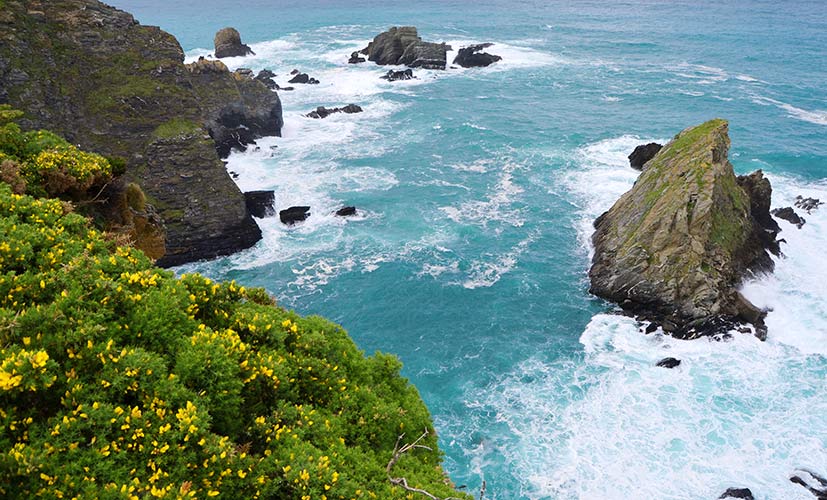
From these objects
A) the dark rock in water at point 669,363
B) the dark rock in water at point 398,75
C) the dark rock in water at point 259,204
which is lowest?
the dark rock in water at point 669,363

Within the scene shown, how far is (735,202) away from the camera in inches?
1663

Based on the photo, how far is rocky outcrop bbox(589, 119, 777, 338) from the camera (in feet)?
122

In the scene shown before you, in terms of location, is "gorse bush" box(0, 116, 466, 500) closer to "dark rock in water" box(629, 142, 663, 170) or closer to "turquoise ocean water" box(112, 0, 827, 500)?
"turquoise ocean water" box(112, 0, 827, 500)

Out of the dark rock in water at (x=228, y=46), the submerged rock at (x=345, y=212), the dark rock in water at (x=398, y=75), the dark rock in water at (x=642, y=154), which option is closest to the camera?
the submerged rock at (x=345, y=212)

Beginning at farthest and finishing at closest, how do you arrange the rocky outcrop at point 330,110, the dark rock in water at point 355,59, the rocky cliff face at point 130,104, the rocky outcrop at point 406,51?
1. the dark rock in water at point 355,59
2. the rocky outcrop at point 406,51
3. the rocky outcrop at point 330,110
4. the rocky cliff face at point 130,104

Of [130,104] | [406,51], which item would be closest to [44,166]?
[130,104]

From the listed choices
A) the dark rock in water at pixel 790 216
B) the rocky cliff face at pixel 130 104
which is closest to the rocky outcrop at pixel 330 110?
the rocky cliff face at pixel 130 104

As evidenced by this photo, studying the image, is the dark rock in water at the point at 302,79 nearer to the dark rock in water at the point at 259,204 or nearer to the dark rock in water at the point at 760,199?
the dark rock in water at the point at 259,204

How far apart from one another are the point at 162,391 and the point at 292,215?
134 ft

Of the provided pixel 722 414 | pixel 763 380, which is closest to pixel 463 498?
pixel 722 414

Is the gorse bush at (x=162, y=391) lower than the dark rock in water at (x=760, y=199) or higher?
higher

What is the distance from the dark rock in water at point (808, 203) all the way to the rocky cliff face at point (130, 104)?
50.8 metres

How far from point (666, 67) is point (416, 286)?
84.0m

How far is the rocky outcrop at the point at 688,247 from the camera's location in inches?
1463
